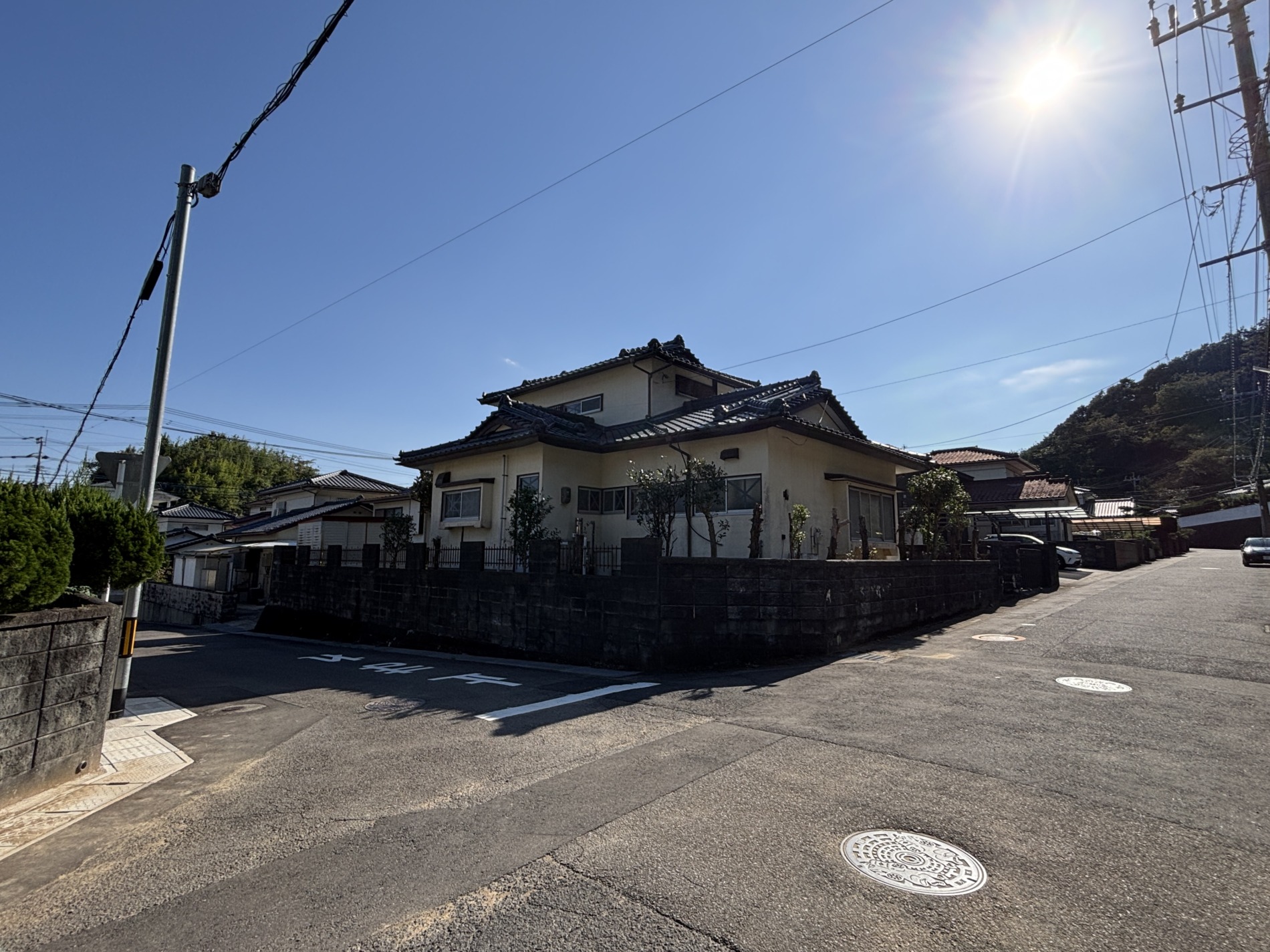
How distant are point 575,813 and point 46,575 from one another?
425 cm

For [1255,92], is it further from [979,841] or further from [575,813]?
[575,813]

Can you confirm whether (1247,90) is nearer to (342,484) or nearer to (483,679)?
(483,679)

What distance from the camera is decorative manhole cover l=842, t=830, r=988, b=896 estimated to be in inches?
115

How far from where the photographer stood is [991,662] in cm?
873

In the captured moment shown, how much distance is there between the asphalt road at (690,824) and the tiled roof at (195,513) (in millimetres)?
39231

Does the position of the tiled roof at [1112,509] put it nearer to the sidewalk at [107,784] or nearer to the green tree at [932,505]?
the green tree at [932,505]

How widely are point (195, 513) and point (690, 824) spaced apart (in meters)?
47.6

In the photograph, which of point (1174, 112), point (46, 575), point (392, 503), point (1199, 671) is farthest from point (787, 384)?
point (392, 503)

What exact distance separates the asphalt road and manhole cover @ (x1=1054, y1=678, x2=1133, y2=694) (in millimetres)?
159

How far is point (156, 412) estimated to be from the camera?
762 centimetres

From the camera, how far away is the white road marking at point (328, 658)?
1244cm

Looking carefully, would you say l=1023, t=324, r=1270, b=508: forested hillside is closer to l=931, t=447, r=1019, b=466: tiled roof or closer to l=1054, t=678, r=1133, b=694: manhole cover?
l=931, t=447, r=1019, b=466: tiled roof

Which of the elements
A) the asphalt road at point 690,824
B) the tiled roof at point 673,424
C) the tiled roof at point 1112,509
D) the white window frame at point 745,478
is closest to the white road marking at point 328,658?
the asphalt road at point 690,824

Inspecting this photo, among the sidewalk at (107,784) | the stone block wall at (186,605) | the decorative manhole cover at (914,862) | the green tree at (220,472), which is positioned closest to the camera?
the decorative manhole cover at (914,862)
